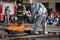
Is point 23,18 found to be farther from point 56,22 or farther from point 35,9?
point 35,9

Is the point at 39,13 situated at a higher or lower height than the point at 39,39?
higher

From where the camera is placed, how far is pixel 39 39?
31.1ft

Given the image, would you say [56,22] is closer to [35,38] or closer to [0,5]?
[0,5]

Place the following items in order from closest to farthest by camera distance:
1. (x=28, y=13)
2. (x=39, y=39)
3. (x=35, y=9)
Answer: (x=39, y=39) → (x=35, y=9) → (x=28, y=13)

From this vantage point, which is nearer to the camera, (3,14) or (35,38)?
(35,38)

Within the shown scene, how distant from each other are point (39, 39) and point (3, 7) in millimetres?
9790

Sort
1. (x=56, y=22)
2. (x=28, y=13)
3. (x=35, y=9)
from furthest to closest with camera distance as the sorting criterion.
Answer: (x=28, y=13) → (x=56, y=22) → (x=35, y=9)

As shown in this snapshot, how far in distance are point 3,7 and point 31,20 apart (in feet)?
7.80

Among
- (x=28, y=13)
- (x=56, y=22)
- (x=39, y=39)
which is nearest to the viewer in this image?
(x=39, y=39)

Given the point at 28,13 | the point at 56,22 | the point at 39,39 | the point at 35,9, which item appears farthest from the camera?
the point at 28,13

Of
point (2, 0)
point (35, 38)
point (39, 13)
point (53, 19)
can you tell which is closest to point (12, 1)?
point (2, 0)

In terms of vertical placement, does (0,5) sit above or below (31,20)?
above

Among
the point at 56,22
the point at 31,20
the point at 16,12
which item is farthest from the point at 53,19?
the point at 16,12

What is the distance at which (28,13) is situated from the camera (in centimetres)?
1889
